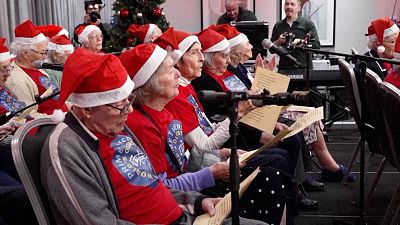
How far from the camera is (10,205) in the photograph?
2.31 meters

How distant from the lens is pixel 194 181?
94.3 inches

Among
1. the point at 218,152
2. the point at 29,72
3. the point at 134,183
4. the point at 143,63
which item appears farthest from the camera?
the point at 29,72

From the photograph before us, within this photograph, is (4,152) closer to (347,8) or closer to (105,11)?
(105,11)

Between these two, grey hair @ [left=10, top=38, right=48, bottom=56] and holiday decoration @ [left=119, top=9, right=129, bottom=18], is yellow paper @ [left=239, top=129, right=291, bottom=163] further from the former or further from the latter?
holiday decoration @ [left=119, top=9, right=129, bottom=18]

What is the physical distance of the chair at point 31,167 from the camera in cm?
166

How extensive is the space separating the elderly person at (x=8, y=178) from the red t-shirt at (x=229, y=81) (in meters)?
1.19

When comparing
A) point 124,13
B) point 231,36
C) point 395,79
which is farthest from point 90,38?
point 395,79

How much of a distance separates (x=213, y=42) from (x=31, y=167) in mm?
2177

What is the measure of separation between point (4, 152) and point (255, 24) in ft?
12.2

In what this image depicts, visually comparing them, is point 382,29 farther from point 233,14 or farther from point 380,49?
point 233,14

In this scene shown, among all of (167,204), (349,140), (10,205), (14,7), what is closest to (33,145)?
(167,204)

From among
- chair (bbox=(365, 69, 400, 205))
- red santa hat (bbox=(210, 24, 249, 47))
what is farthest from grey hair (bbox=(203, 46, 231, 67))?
chair (bbox=(365, 69, 400, 205))

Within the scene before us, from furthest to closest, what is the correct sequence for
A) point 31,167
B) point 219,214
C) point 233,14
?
1. point 233,14
2. point 219,214
3. point 31,167

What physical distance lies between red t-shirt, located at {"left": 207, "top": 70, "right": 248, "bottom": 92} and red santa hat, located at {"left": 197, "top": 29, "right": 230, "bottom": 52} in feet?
0.51
